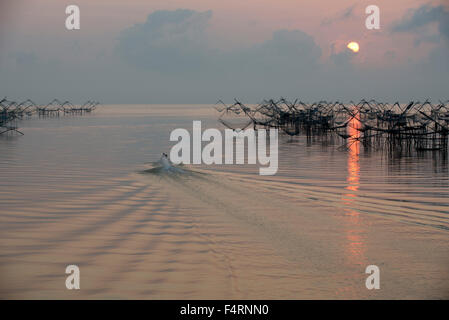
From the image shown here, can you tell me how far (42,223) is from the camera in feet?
21.8

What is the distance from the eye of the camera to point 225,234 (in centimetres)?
627

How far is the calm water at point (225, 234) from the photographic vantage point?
452 cm

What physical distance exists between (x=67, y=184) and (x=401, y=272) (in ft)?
24.1

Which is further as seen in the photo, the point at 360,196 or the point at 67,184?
the point at 67,184

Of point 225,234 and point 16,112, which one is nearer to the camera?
point 225,234

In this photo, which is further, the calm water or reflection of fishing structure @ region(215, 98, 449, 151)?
reflection of fishing structure @ region(215, 98, 449, 151)

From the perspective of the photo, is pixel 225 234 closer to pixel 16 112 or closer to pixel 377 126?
pixel 377 126

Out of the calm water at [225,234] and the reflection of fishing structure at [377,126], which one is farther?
the reflection of fishing structure at [377,126]

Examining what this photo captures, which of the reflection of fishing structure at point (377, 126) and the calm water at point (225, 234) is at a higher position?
the reflection of fishing structure at point (377, 126)

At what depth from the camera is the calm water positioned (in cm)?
452

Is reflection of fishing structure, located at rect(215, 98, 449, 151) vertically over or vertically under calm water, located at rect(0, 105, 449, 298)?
over

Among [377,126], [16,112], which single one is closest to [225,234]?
[377,126]
